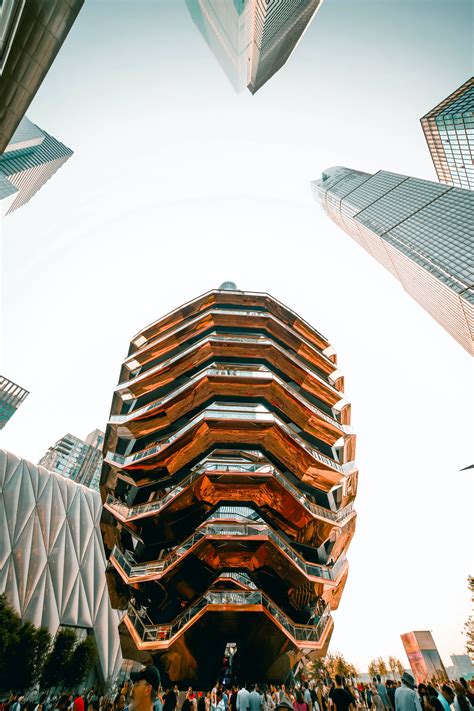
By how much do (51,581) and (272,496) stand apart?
3270 centimetres

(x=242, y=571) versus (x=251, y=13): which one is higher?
(x=251, y=13)

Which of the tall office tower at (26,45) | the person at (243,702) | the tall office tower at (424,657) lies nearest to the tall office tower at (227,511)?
the tall office tower at (424,657)

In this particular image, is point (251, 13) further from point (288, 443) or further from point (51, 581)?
point (51, 581)

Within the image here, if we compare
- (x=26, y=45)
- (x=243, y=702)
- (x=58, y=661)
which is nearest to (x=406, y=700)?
(x=243, y=702)

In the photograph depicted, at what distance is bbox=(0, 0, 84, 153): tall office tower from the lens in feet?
37.3

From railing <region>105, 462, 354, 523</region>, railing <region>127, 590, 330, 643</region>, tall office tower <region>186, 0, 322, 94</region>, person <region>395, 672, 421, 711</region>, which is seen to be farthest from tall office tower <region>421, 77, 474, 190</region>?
person <region>395, 672, 421, 711</region>

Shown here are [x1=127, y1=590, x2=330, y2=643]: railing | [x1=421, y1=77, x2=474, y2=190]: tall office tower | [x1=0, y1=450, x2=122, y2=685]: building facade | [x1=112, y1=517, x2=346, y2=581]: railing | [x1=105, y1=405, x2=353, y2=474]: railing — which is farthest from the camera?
[x1=421, y1=77, x2=474, y2=190]: tall office tower

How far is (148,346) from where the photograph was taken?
1356 inches

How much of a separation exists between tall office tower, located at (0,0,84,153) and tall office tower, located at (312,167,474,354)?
50219 mm

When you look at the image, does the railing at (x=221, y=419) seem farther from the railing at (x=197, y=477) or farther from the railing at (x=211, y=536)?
the railing at (x=211, y=536)

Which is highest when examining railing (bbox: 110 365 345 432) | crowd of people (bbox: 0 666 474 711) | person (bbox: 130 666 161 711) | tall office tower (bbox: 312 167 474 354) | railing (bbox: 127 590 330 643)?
tall office tower (bbox: 312 167 474 354)

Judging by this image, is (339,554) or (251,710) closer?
(251,710)

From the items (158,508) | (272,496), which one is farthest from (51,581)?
(272,496)

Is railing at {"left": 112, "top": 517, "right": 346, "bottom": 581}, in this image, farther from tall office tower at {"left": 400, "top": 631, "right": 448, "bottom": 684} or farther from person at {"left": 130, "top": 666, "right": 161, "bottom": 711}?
person at {"left": 130, "top": 666, "right": 161, "bottom": 711}
